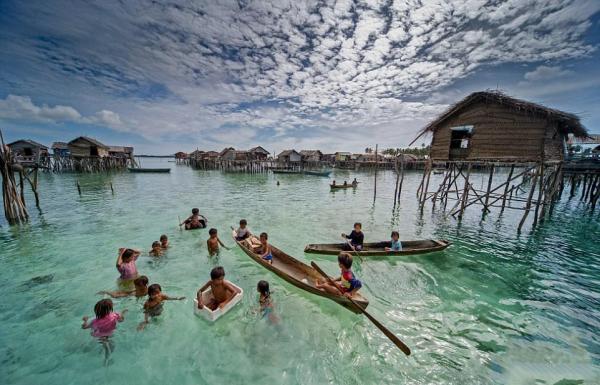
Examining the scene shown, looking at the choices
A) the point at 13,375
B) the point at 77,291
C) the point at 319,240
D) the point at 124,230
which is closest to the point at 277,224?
the point at 319,240

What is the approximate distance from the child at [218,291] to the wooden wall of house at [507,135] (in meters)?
15.7

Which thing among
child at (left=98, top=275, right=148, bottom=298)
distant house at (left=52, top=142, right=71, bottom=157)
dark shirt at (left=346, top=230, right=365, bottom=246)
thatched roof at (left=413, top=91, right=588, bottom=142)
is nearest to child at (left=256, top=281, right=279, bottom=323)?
child at (left=98, top=275, right=148, bottom=298)

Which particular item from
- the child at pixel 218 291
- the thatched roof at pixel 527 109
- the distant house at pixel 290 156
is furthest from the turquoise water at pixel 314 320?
the distant house at pixel 290 156

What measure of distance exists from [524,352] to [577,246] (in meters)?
10.7

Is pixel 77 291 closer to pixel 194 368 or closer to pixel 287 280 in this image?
pixel 194 368

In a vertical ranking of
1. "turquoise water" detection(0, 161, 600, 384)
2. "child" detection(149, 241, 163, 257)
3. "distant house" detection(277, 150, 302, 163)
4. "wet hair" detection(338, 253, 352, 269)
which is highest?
"distant house" detection(277, 150, 302, 163)

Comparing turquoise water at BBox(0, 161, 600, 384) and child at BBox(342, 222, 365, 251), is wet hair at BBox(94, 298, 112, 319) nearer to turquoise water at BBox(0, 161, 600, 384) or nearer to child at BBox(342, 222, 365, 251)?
turquoise water at BBox(0, 161, 600, 384)

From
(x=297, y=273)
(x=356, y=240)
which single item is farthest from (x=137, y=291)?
(x=356, y=240)

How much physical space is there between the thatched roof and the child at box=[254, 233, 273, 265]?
14473 mm

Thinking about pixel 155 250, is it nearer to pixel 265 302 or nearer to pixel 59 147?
pixel 265 302

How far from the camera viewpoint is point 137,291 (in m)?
6.48

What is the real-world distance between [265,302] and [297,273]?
2054mm

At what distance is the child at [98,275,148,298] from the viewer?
6234 millimetres

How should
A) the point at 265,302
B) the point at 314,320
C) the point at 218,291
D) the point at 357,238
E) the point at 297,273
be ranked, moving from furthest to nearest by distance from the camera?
→ the point at 357,238 → the point at 297,273 → the point at 265,302 → the point at 314,320 → the point at 218,291
